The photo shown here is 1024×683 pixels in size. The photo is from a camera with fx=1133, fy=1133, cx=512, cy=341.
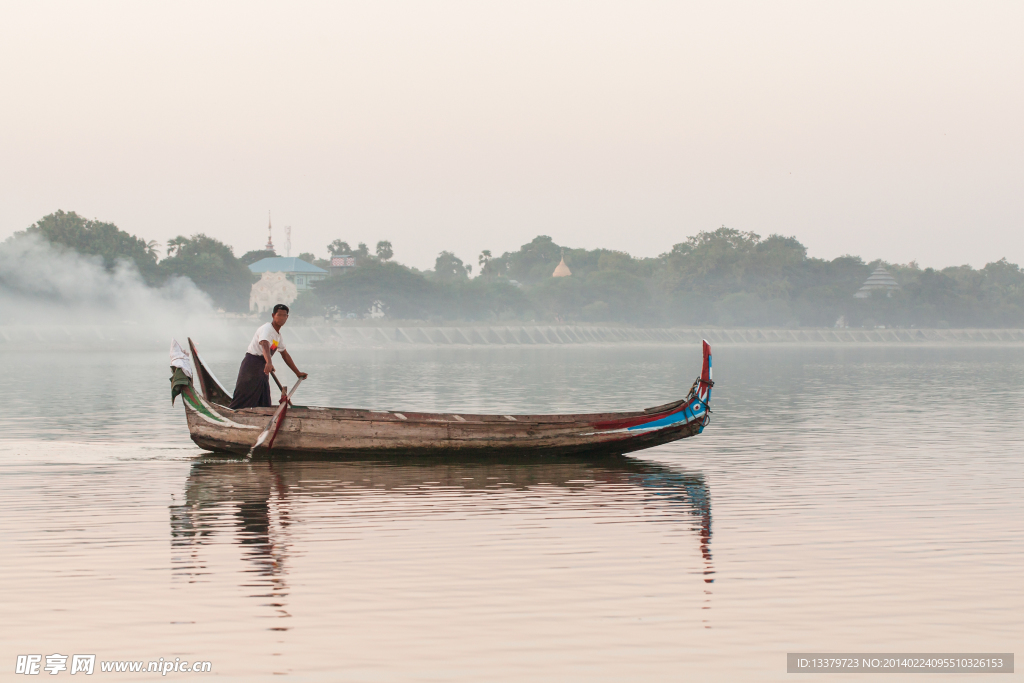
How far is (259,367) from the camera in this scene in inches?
739

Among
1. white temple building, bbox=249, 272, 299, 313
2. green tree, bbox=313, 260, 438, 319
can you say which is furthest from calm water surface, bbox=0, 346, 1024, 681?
white temple building, bbox=249, 272, 299, 313

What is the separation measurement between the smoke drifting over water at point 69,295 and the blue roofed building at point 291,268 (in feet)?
228

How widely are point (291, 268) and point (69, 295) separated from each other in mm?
75578

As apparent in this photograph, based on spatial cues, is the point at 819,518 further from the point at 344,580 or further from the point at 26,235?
the point at 26,235

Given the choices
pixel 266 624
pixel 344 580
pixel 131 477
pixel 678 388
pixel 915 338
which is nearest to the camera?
pixel 266 624

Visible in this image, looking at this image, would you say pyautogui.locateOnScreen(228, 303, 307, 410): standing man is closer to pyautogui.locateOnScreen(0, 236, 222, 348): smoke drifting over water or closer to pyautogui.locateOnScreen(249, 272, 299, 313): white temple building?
pyautogui.locateOnScreen(0, 236, 222, 348): smoke drifting over water

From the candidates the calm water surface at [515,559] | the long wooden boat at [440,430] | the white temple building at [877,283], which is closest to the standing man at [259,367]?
the long wooden boat at [440,430]

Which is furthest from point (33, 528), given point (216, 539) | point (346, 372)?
point (346, 372)

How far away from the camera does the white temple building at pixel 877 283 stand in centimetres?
16625

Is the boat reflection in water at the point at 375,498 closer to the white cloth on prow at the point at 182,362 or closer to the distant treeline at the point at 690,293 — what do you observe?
the white cloth on prow at the point at 182,362

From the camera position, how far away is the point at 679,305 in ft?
524

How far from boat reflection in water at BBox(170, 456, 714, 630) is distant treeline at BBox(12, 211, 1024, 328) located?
377 feet

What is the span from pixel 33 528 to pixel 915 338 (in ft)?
523

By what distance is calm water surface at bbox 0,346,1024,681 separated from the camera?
319 inches
